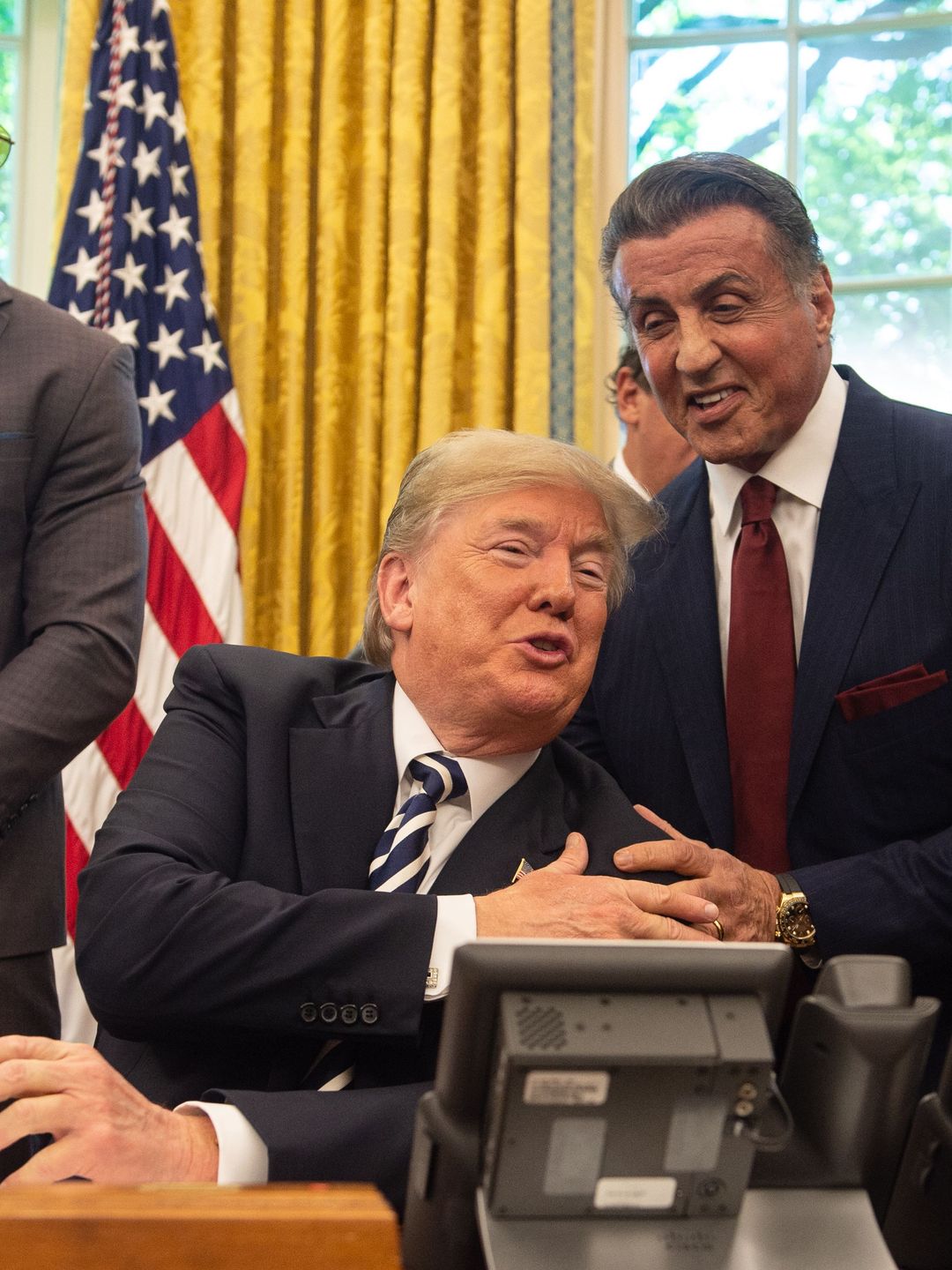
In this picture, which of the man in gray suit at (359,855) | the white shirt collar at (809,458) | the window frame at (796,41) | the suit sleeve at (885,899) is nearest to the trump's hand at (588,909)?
the man in gray suit at (359,855)

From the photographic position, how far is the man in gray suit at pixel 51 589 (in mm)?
2389

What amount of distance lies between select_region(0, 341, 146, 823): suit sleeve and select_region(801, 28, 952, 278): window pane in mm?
3020

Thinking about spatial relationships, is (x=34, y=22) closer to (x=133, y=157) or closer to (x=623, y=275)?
(x=133, y=157)

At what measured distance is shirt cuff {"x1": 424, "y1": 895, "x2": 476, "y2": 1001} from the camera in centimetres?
183

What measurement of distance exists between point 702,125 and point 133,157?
1.86 m

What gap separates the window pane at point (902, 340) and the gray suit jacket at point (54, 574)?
9.66ft

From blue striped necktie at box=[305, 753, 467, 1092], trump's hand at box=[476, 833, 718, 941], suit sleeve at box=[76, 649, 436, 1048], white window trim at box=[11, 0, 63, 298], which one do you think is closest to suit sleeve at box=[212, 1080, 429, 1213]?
suit sleeve at box=[76, 649, 436, 1048]

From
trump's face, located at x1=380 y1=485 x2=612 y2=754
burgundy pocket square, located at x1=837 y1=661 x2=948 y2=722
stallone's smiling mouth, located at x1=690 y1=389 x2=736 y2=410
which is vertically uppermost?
stallone's smiling mouth, located at x1=690 y1=389 x2=736 y2=410

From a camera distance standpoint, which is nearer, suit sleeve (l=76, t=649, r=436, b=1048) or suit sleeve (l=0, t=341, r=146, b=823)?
suit sleeve (l=76, t=649, r=436, b=1048)

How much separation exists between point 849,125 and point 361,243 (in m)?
1.65

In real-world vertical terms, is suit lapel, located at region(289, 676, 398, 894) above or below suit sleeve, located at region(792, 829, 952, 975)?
above

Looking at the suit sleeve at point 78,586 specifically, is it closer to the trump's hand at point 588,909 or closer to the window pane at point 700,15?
the trump's hand at point 588,909

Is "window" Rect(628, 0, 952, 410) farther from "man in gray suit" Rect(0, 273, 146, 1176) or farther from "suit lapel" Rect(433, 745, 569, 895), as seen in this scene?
"suit lapel" Rect(433, 745, 569, 895)

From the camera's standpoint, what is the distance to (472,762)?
2.19m
